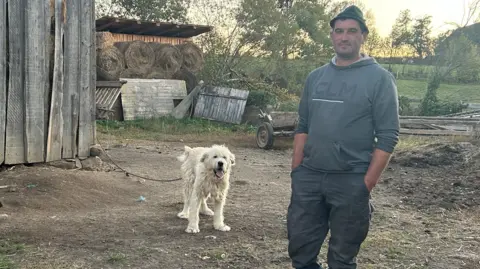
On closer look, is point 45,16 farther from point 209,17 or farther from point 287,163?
point 209,17

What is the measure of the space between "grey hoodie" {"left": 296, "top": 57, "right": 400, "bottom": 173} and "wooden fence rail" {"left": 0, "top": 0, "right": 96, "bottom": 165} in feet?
16.9

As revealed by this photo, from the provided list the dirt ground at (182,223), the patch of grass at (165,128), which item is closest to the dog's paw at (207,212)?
the dirt ground at (182,223)

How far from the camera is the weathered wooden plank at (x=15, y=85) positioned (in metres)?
6.82

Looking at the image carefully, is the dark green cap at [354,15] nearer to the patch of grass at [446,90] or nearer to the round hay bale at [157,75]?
the round hay bale at [157,75]

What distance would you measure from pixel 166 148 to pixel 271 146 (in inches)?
116

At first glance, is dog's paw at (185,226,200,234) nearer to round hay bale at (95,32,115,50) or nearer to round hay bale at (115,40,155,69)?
round hay bale at (95,32,115,50)

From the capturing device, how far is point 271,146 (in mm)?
13438

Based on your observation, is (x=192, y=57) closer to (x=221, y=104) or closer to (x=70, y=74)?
(x=221, y=104)

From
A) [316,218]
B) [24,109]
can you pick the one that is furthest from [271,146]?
[316,218]

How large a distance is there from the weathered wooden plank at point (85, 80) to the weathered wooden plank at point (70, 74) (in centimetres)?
7

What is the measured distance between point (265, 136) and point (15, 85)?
25.3 feet

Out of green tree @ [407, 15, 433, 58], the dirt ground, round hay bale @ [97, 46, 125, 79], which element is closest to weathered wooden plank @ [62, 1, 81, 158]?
the dirt ground

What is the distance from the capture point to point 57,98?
735 cm

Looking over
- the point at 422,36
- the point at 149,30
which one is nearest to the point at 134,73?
the point at 149,30
